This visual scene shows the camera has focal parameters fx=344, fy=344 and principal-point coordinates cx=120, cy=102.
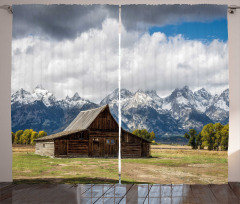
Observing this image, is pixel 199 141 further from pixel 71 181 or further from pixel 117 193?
pixel 71 181

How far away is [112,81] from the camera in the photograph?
5.20 meters

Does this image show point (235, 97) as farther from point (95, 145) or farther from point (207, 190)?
point (95, 145)

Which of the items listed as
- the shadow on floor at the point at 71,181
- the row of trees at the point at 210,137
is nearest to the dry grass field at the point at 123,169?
the shadow on floor at the point at 71,181

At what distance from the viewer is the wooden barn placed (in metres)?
5.16

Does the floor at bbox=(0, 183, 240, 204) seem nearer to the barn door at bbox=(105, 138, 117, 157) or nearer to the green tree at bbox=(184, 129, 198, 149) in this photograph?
the barn door at bbox=(105, 138, 117, 157)

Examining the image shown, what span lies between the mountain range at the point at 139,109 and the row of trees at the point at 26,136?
0.06 metres

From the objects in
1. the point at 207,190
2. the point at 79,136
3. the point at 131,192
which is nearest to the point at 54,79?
the point at 79,136

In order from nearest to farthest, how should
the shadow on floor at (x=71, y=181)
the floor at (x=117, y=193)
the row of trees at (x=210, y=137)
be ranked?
the floor at (x=117, y=193) → the shadow on floor at (x=71, y=181) → the row of trees at (x=210, y=137)

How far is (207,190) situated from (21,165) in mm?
2735

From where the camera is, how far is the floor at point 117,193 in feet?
12.7

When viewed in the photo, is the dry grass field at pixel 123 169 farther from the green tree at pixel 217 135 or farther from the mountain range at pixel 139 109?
the mountain range at pixel 139 109

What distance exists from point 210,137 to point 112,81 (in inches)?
68.7

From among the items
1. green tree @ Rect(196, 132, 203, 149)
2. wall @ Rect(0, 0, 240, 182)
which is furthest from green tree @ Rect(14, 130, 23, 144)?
green tree @ Rect(196, 132, 203, 149)

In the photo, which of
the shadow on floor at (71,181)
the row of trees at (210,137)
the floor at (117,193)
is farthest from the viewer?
the row of trees at (210,137)
